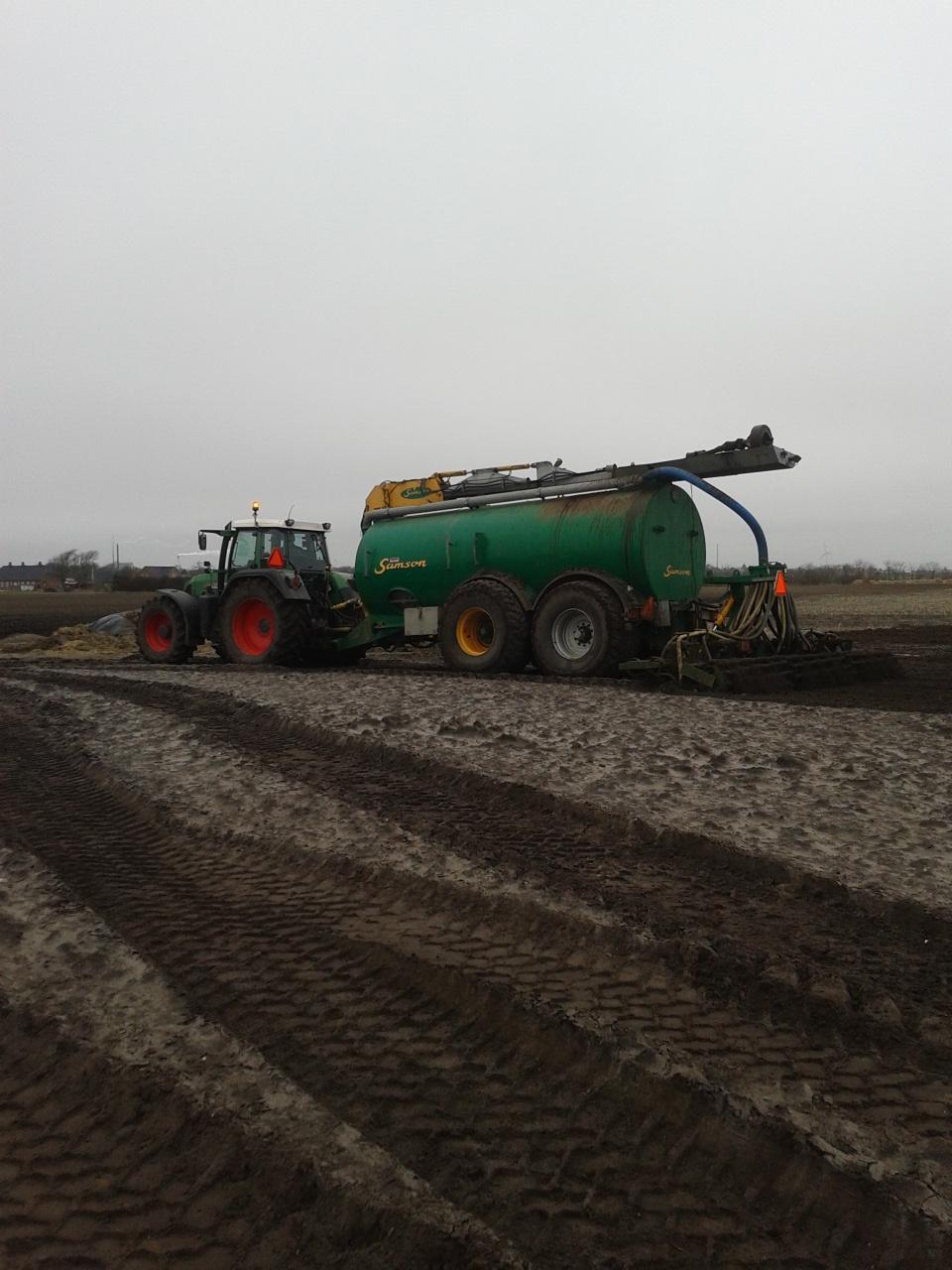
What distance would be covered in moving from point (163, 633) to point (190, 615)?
33.3 inches

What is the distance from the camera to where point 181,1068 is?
267 centimetres

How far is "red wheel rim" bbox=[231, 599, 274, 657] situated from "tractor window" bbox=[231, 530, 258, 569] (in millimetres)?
612

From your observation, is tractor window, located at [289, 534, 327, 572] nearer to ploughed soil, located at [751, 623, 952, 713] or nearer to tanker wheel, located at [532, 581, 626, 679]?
tanker wheel, located at [532, 581, 626, 679]

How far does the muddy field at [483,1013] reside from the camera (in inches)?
83.6

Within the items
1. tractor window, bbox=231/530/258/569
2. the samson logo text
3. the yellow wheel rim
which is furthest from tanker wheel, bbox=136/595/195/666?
the yellow wheel rim

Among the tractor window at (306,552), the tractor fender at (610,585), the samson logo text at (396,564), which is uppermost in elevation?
the tractor window at (306,552)

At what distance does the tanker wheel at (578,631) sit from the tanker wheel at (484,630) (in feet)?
0.76

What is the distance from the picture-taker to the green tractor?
1269 cm

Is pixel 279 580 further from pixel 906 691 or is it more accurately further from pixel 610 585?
pixel 906 691

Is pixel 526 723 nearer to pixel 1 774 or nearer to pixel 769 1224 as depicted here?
pixel 1 774

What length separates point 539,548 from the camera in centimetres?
1119

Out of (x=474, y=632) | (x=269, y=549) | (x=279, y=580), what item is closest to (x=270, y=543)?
(x=269, y=549)

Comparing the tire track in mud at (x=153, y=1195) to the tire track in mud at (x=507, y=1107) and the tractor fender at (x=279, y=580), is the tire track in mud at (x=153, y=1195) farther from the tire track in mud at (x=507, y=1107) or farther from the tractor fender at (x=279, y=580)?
the tractor fender at (x=279, y=580)

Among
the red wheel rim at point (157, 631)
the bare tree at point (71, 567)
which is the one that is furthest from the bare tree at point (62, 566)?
the red wheel rim at point (157, 631)
